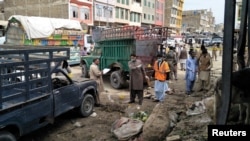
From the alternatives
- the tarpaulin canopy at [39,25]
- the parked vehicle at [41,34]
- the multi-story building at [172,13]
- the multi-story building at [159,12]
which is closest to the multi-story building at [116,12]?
the multi-story building at [159,12]

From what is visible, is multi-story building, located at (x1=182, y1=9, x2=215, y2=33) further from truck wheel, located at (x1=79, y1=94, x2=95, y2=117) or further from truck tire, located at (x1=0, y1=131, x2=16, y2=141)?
truck tire, located at (x1=0, y1=131, x2=16, y2=141)

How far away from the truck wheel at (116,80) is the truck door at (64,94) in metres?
4.33

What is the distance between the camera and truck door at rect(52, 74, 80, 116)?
5.55 meters

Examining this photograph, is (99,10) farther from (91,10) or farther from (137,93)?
(137,93)

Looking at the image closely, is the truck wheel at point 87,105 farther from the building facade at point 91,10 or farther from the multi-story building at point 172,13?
the multi-story building at point 172,13

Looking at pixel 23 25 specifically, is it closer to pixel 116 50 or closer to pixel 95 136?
pixel 116 50

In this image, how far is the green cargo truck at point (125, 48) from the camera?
34.4ft

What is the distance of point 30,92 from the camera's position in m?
4.66

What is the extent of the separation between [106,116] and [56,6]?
2743 cm

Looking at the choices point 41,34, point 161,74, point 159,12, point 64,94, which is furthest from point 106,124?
point 159,12

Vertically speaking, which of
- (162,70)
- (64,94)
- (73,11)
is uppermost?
(73,11)

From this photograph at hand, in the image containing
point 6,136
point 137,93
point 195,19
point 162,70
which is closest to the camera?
point 6,136

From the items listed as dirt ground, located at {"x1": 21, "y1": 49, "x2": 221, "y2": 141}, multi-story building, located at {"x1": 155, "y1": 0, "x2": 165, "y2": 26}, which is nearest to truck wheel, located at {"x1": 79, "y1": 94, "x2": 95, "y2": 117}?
dirt ground, located at {"x1": 21, "y1": 49, "x2": 221, "y2": 141}

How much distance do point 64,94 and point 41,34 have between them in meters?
13.9
